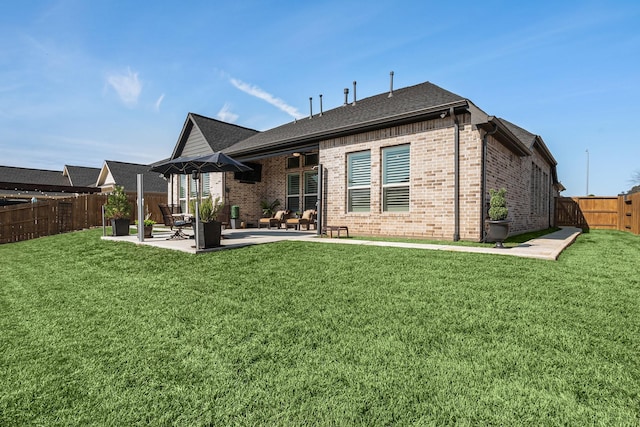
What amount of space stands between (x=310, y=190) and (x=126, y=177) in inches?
889

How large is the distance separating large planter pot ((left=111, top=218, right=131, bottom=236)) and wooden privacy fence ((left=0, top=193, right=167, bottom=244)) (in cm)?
281

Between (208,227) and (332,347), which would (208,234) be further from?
A: (332,347)

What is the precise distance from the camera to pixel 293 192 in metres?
15.1

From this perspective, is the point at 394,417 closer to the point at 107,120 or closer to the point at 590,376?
the point at 590,376

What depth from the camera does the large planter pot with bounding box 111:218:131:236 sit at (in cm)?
1038

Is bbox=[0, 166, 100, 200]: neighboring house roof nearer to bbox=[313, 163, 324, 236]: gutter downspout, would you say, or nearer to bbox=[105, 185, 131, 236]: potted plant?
bbox=[105, 185, 131, 236]: potted plant

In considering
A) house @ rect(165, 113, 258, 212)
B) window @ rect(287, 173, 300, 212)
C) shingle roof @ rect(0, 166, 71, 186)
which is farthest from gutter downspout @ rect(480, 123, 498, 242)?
shingle roof @ rect(0, 166, 71, 186)

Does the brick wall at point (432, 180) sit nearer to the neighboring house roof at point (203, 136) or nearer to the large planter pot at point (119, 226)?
the large planter pot at point (119, 226)

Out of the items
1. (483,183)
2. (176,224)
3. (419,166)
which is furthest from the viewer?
(176,224)

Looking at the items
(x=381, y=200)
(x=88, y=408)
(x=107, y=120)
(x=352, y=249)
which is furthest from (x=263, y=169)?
(x=88, y=408)

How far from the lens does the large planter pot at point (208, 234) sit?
721 centimetres

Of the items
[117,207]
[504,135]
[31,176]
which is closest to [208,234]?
[117,207]

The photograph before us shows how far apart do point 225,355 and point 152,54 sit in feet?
33.4

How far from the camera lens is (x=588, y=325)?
3.03 m
